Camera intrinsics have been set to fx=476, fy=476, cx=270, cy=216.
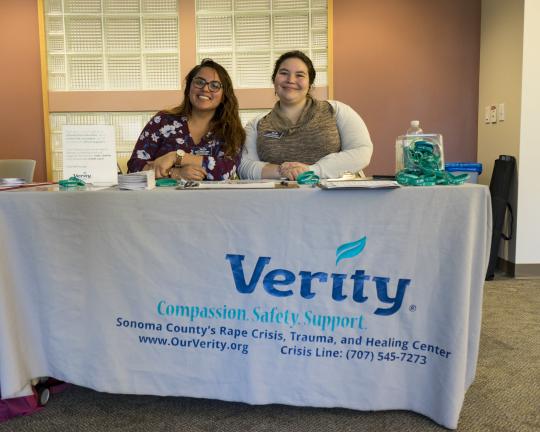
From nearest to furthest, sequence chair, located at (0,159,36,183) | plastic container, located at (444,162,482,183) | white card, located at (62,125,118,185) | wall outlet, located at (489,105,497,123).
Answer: white card, located at (62,125,118,185)
chair, located at (0,159,36,183)
plastic container, located at (444,162,482,183)
wall outlet, located at (489,105,497,123)

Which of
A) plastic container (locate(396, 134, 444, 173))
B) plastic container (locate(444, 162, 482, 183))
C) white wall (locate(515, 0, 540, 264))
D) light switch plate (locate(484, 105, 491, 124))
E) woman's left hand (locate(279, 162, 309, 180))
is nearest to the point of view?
plastic container (locate(396, 134, 444, 173))

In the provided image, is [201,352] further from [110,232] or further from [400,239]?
Result: [400,239]

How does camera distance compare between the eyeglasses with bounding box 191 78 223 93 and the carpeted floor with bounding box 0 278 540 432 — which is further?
the eyeglasses with bounding box 191 78 223 93

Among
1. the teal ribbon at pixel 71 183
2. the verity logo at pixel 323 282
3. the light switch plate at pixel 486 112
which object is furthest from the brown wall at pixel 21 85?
the light switch plate at pixel 486 112

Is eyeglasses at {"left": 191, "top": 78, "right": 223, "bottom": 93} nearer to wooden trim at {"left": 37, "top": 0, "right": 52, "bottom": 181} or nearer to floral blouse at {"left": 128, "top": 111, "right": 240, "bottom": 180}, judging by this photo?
floral blouse at {"left": 128, "top": 111, "right": 240, "bottom": 180}

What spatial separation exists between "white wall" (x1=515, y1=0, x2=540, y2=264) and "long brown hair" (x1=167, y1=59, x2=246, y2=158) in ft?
7.29

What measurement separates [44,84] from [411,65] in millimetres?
3062

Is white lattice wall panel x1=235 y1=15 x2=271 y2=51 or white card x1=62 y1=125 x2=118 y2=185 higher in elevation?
white lattice wall panel x1=235 y1=15 x2=271 y2=51

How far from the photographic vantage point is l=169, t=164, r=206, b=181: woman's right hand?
195 centimetres

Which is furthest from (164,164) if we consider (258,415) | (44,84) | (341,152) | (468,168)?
(44,84)

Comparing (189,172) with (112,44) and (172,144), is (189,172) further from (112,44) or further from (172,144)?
(112,44)

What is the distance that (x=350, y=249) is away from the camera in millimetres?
1348

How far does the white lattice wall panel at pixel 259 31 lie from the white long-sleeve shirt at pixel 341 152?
6.16 ft

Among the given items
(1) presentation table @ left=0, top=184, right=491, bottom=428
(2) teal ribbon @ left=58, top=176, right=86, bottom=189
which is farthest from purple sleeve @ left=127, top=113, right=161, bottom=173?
(1) presentation table @ left=0, top=184, right=491, bottom=428
